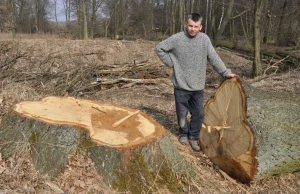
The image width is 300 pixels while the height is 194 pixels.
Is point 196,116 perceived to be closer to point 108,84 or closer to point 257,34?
point 108,84

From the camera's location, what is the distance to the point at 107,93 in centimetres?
726

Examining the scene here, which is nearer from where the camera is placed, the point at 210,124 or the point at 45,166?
the point at 45,166

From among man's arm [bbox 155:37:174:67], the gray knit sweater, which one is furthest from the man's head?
man's arm [bbox 155:37:174:67]

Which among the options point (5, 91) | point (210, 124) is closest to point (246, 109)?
point (210, 124)

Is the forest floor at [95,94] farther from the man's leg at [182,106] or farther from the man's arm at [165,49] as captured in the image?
the man's arm at [165,49]

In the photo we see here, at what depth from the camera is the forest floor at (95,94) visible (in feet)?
9.53

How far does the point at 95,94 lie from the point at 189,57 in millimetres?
3707

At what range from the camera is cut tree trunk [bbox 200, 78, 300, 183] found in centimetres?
343

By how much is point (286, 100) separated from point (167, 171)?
202 cm

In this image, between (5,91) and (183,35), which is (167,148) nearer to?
(183,35)

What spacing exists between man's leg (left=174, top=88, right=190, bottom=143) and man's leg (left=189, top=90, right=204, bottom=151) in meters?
0.09

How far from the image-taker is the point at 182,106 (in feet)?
13.4

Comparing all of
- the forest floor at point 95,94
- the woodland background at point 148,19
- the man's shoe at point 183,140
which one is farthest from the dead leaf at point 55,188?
the woodland background at point 148,19

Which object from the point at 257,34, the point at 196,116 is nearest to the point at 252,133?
the point at 196,116
